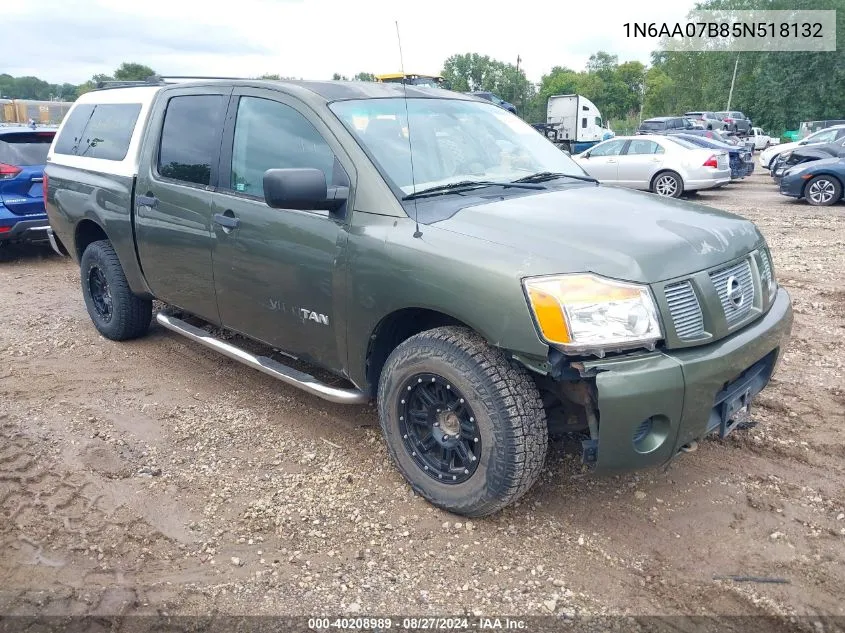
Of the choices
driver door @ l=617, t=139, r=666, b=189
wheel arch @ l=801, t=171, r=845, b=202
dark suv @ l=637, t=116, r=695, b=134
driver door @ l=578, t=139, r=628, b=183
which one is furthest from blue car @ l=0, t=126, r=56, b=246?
dark suv @ l=637, t=116, r=695, b=134

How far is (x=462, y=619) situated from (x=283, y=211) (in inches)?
84.7

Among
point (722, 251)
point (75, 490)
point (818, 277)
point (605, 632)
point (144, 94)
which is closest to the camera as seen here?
point (605, 632)

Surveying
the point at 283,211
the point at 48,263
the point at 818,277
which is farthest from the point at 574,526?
the point at 48,263

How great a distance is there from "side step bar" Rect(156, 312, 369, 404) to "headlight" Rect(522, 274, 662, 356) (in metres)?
1.25

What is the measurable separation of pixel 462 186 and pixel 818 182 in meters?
12.6

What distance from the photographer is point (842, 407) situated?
4176 millimetres

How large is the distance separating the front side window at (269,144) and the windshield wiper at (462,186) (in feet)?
1.56

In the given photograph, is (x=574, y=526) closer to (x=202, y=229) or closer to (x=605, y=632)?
(x=605, y=632)

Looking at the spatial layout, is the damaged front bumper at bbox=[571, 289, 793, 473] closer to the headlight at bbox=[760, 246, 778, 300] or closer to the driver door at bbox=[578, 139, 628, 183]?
the headlight at bbox=[760, 246, 778, 300]

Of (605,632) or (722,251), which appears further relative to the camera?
(722,251)

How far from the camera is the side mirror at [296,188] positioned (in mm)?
3006

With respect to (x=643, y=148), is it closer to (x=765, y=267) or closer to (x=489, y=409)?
(x=765, y=267)

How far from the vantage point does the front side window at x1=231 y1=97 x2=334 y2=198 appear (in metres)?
3.52

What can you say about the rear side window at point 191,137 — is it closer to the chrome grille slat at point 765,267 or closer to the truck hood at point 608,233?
the truck hood at point 608,233
